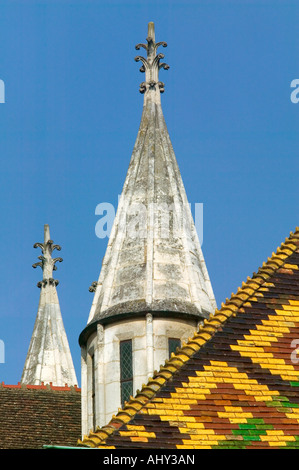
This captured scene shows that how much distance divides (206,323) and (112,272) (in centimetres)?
1081

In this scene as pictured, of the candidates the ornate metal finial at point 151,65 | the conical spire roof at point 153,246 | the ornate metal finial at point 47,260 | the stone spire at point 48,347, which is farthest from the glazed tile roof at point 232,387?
the ornate metal finial at point 47,260

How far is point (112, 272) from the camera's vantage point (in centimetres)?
2925

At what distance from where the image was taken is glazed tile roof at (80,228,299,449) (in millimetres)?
16781

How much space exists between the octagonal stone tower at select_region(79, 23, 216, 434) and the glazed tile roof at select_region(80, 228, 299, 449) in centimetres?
870

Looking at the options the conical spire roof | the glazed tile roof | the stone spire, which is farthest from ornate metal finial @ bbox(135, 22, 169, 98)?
the glazed tile roof

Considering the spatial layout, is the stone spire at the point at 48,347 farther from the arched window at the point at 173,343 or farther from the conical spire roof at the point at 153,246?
the arched window at the point at 173,343

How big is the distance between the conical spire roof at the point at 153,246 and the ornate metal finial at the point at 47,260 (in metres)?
8.71

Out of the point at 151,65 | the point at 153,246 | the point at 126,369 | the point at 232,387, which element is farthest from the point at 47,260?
the point at 232,387

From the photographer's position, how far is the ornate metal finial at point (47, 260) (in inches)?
1571

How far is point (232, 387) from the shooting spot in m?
17.5
